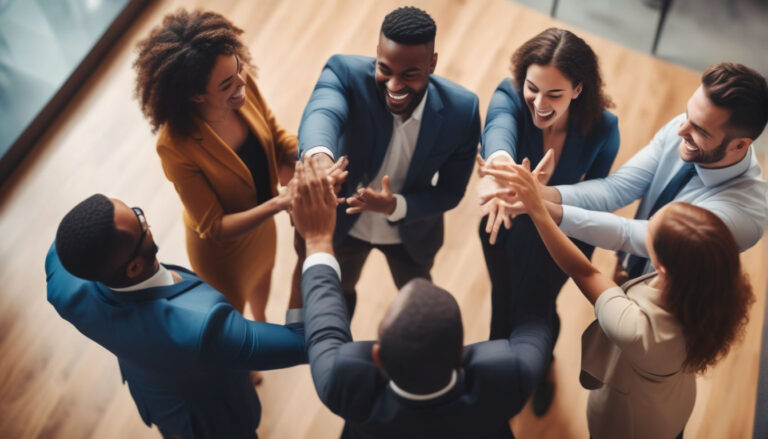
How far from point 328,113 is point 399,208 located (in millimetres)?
402

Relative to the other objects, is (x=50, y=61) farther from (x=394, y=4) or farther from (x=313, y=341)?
(x=313, y=341)

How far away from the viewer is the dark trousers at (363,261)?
2.51 m

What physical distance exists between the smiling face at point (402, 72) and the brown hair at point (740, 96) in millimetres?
815

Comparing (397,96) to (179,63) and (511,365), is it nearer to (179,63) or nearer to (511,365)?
(179,63)

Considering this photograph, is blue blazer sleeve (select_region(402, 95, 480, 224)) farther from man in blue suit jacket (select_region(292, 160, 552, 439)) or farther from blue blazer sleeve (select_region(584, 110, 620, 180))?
man in blue suit jacket (select_region(292, 160, 552, 439))

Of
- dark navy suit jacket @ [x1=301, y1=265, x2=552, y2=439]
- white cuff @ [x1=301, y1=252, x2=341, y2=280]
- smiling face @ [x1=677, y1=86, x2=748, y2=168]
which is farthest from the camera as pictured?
smiling face @ [x1=677, y1=86, x2=748, y2=168]

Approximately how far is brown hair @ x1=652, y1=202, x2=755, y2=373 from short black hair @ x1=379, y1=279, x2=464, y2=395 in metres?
0.57

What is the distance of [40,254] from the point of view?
3234 millimetres

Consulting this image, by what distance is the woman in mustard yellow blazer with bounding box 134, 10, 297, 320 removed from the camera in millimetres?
1948

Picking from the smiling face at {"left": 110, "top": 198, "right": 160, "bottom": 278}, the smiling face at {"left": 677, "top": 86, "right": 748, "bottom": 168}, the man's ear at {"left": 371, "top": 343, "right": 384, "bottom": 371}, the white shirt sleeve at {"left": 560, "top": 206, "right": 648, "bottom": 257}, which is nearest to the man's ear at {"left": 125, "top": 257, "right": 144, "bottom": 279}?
the smiling face at {"left": 110, "top": 198, "right": 160, "bottom": 278}

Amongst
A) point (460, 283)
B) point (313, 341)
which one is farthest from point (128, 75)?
point (313, 341)

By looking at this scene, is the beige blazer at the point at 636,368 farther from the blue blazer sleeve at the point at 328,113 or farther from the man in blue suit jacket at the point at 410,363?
the blue blazer sleeve at the point at 328,113

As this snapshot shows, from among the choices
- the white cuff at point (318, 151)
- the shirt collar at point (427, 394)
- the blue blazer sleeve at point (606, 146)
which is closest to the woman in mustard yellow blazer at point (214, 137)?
the white cuff at point (318, 151)

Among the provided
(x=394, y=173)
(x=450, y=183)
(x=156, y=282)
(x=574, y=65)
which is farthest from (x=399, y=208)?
(x=156, y=282)
